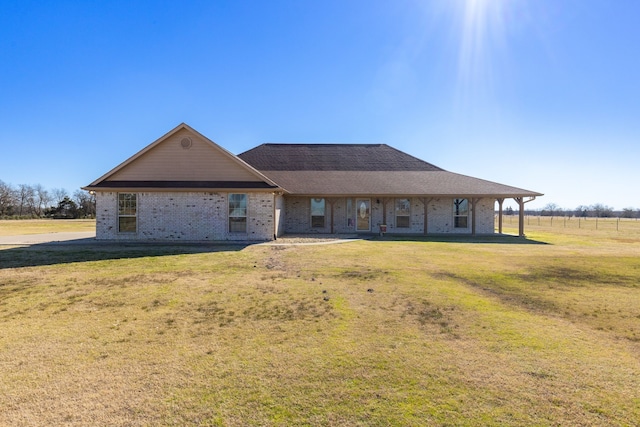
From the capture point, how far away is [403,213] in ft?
68.1

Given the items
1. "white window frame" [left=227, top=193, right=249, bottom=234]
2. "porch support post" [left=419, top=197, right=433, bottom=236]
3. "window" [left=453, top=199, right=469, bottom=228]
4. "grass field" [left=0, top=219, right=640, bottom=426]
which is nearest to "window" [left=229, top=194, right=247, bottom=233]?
"white window frame" [left=227, top=193, right=249, bottom=234]

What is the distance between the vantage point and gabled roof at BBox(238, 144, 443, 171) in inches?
976

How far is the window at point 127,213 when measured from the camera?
15.9 m

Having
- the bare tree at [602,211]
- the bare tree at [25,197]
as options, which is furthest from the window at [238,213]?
the bare tree at [602,211]

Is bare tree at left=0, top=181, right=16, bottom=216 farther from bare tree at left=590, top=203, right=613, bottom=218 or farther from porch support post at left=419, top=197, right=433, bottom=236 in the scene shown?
bare tree at left=590, top=203, right=613, bottom=218

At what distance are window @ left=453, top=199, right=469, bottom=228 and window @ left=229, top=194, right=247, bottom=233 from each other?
42.8 feet

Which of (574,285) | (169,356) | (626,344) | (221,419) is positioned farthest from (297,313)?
(574,285)

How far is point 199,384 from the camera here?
3236mm

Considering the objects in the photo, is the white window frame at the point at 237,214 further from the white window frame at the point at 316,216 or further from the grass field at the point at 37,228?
the grass field at the point at 37,228

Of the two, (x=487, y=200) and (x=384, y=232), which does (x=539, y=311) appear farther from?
(x=487, y=200)

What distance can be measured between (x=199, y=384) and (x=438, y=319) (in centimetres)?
359

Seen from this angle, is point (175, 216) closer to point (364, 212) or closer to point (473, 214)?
point (364, 212)

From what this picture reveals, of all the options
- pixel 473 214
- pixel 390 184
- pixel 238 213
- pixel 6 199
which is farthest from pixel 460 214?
pixel 6 199

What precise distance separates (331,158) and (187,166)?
40.4 feet
